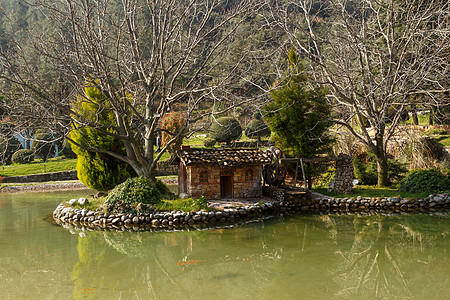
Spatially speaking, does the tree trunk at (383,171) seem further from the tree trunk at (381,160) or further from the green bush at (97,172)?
the green bush at (97,172)

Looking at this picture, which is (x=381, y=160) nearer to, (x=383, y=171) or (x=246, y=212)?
(x=383, y=171)

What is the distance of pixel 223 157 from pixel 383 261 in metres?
8.01

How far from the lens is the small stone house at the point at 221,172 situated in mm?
15617

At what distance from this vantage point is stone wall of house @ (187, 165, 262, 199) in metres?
15.7

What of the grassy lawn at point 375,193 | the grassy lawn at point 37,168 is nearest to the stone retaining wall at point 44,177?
the grassy lawn at point 37,168

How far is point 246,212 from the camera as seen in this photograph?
1452 cm

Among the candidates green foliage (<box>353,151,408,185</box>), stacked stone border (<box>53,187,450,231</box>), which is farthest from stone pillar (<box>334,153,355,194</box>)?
green foliage (<box>353,151,408,185</box>)

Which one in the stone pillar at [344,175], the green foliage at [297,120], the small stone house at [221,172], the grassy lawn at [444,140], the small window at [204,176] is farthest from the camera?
the grassy lawn at [444,140]

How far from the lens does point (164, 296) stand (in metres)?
7.55

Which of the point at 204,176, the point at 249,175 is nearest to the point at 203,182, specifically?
the point at 204,176

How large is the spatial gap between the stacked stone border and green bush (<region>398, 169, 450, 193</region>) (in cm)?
62

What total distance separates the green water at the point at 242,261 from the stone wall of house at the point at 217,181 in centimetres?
282

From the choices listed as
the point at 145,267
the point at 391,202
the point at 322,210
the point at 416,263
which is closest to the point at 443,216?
the point at 391,202

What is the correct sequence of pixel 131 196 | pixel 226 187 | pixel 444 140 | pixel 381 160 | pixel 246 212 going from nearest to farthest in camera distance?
1. pixel 131 196
2. pixel 246 212
3. pixel 226 187
4. pixel 381 160
5. pixel 444 140
